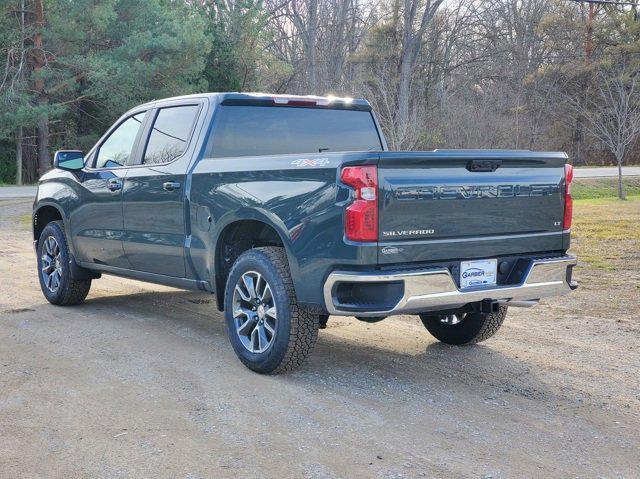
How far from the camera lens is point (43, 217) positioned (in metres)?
8.09

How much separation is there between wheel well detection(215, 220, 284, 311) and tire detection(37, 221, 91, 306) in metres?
2.42

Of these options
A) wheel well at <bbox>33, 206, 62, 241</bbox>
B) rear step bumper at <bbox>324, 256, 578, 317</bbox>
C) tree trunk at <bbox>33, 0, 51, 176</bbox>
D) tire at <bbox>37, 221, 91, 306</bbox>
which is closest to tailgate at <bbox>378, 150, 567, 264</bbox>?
rear step bumper at <bbox>324, 256, 578, 317</bbox>

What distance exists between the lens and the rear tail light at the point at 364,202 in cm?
447

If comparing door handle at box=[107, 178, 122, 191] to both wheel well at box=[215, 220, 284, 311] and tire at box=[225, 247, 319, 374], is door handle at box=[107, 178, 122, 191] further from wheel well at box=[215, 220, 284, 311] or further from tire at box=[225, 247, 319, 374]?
tire at box=[225, 247, 319, 374]

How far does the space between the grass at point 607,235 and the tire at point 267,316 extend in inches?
260

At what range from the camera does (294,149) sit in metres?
6.27

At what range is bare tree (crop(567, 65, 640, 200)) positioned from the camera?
26625 millimetres

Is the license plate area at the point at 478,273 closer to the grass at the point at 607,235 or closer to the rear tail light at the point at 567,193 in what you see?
the rear tail light at the point at 567,193

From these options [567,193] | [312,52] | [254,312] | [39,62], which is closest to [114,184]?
[254,312]

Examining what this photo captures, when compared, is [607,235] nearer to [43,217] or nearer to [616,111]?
[43,217]

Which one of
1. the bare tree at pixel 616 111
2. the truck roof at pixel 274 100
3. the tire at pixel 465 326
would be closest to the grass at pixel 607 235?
the tire at pixel 465 326

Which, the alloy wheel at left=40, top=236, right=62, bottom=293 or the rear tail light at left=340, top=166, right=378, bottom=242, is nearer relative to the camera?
the rear tail light at left=340, top=166, right=378, bottom=242

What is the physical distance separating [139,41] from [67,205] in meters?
24.1

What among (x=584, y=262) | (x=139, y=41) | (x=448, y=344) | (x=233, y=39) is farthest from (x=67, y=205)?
(x=233, y=39)
